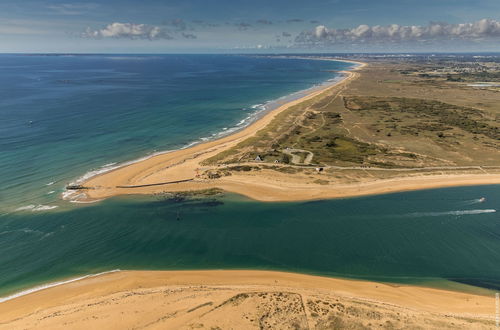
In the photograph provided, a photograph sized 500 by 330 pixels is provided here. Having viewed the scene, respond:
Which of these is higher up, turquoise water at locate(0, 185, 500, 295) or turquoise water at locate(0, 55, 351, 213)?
turquoise water at locate(0, 55, 351, 213)

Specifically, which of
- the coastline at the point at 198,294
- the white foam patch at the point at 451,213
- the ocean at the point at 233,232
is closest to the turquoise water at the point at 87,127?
the ocean at the point at 233,232

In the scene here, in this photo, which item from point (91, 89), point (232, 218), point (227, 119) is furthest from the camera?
point (91, 89)

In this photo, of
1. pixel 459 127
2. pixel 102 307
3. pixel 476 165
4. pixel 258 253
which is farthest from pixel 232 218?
pixel 459 127

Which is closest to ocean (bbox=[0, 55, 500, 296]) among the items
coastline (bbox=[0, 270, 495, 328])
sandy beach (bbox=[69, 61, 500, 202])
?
coastline (bbox=[0, 270, 495, 328])

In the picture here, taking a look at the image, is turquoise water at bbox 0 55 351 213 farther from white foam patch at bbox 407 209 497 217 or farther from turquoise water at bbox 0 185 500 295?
Result: white foam patch at bbox 407 209 497 217

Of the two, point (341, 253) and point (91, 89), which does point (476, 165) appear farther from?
point (91, 89)

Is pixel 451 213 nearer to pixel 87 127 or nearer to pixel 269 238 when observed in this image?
pixel 269 238
